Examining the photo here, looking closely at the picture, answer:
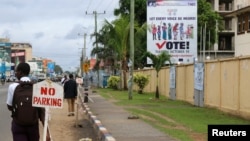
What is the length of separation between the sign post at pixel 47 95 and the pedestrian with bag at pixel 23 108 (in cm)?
14

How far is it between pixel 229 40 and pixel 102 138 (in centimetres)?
7392

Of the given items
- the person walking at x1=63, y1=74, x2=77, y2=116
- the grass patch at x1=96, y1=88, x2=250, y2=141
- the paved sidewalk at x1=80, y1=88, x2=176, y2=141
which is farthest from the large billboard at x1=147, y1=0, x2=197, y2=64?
the paved sidewalk at x1=80, y1=88, x2=176, y2=141

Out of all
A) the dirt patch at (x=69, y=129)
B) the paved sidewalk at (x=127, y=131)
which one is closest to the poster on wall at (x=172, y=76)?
the dirt patch at (x=69, y=129)

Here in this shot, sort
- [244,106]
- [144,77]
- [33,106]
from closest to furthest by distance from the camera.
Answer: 1. [33,106]
2. [244,106]
3. [144,77]

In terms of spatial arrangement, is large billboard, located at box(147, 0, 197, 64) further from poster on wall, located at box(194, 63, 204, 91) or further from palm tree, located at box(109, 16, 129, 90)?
poster on wall, located at box(194, 63, 204, 91)

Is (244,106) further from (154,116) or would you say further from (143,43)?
(143,43)

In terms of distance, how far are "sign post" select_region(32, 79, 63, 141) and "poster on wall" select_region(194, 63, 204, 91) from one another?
16.8 meters

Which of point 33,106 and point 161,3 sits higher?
point 161,3

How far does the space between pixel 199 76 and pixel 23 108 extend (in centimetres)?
1819

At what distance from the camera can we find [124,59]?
4675 centimetres

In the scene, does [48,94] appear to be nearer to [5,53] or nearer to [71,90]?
[71,90]

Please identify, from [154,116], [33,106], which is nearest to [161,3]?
[154,116]

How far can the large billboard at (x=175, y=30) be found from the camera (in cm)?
4834

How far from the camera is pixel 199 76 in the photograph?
2511 centimetres
